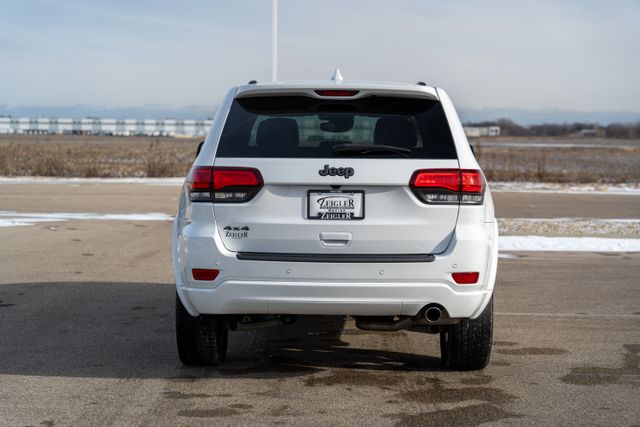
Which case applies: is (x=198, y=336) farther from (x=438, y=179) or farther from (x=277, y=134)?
(x=438, y=179)

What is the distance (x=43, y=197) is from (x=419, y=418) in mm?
19340

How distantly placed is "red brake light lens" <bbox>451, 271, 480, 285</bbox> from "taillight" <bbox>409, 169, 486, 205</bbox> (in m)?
0.44

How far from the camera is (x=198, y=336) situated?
635cm

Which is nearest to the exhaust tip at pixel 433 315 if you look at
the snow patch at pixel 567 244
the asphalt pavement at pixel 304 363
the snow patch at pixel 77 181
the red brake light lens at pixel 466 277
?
the red brake light lens at pixel 466 277

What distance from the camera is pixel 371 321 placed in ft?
20.1

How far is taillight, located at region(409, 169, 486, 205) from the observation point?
18.9ft

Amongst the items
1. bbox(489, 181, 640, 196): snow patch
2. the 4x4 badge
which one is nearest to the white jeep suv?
the 4x4 badge

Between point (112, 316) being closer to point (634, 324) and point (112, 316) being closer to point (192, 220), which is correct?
point (192, 220)

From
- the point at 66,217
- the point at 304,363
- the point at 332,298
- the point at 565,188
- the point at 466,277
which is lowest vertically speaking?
the point at 565,188

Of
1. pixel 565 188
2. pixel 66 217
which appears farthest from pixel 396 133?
pixel 565 188

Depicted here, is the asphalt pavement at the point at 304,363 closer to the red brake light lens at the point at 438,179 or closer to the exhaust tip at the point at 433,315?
the exhaust tip at the point at 433,315

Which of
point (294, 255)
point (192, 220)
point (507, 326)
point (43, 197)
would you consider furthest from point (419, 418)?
point (43, 197)

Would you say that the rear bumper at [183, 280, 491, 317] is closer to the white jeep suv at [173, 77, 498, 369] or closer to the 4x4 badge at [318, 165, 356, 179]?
the white jeep suv at [173, 77, 498, 369]

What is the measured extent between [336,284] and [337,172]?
679 mm
